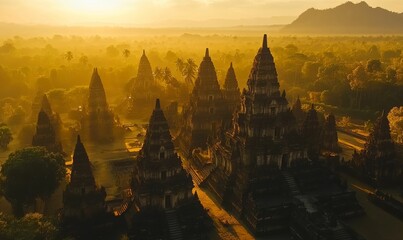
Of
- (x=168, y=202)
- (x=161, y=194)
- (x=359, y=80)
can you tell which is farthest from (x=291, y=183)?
(x=359, y=80)

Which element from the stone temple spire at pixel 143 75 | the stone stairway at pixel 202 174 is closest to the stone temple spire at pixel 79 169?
the stone stairway at pixel 202 174

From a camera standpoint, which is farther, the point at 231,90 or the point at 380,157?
the point at 231,90

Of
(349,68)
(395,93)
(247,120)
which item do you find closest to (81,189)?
(247,120)

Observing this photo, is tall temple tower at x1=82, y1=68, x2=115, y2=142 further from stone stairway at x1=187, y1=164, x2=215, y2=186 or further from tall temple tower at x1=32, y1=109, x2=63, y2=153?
stone stairway at x1=187, y1=164, x2=215, y2=186

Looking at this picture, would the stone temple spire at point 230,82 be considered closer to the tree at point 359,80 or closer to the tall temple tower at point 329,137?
the tall temple tower at point 329,137

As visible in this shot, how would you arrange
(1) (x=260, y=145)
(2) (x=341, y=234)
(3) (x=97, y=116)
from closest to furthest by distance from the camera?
(2) (x=341, y=234)
(1) (x=260, y=145)
(3) (x=97, y=116)

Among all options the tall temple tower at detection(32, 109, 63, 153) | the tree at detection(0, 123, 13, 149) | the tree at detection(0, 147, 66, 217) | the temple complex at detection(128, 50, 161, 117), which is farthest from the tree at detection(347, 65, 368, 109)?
the tree at detection(0, 123, 13, 149)

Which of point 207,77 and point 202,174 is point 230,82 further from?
point 202,174
